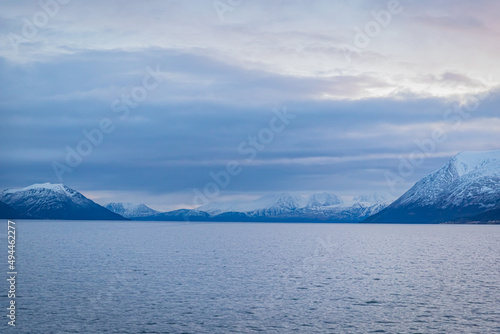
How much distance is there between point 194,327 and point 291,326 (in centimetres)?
1057

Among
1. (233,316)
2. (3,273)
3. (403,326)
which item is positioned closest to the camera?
(403,326)

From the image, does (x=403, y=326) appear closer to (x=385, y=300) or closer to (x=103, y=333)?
(x=385, y=300)

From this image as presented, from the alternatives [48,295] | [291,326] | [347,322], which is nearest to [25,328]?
[48,295]

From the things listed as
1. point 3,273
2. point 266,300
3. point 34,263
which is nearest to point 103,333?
point 266,300

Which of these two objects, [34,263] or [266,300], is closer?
[266,300]

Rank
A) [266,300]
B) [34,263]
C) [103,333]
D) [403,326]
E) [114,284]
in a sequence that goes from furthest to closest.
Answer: [34,263], [114,284], [266,300], [403,326], [103,333]

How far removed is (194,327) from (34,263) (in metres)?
71.8

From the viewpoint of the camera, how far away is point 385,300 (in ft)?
226

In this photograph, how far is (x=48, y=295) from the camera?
69.4 metres

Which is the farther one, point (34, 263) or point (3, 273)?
point (34, 263)

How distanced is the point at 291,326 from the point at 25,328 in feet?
92.0

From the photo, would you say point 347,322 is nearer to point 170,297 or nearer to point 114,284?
point 170,297

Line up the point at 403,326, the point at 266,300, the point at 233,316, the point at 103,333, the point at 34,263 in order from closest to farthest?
the point at 103,333
the point at 403,326
the point at 233,316
the point at 266,300
the point at 34,263

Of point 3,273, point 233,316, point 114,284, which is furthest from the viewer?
point 3,273
